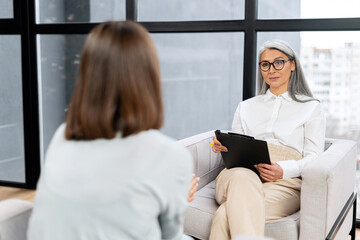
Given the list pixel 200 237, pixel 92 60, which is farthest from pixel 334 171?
pixel 92 60

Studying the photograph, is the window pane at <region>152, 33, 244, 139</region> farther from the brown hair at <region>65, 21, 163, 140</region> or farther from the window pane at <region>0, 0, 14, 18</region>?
the brown hair at <region>65, 21, 163, 140</region>

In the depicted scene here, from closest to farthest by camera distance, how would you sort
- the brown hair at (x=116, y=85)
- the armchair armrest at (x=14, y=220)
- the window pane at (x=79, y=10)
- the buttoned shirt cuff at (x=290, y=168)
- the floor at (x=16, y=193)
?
the brown hair at (x=116, y=85) < the armchair armrest at (x=14, y=220) < the buttoned shirt cuff at (x=290, y=168) < the window pane at (x=79, y=10) < the floor at (x=16, y=193)

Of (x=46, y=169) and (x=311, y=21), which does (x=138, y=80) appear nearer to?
(x=46, y=169)

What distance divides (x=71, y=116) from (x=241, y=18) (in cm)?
208

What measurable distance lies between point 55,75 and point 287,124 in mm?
2090

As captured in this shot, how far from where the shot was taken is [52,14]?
3.45 metres

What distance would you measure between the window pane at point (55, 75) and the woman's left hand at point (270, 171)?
200 centimetres

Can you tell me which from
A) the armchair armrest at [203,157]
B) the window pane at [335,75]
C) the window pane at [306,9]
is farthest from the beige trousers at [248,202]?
the window pane at [306,9]

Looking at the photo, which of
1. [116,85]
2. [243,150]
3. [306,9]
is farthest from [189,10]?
[116,85]

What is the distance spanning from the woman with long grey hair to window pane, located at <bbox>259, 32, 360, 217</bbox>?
0.46 m

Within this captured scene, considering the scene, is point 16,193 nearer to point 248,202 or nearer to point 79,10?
point 79,10

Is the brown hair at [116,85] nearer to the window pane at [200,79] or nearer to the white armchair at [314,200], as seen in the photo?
the white armchair at [314,200]

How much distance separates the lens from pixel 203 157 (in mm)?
2332

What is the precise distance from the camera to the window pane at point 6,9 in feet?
11.3
